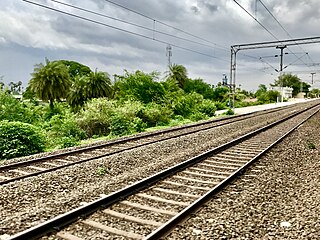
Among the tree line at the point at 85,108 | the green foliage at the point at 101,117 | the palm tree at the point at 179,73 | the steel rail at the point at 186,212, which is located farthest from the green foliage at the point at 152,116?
the palm tree at the point at 179,73

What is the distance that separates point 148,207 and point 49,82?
2610 centimetres

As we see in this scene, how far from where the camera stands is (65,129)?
18.1m

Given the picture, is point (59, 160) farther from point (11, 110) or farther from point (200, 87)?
point (200, 87)

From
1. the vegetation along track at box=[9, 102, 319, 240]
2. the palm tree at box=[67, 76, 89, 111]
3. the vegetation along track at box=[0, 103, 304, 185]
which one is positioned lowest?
the vegetation along track at box=[9, 102, 319, 240]

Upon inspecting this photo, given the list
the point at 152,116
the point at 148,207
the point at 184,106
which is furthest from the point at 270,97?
the point at 148,207

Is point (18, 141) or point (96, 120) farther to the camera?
point (96, 120)

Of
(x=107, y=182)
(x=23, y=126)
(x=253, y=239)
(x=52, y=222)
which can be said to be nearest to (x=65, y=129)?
(x=23, y=126)

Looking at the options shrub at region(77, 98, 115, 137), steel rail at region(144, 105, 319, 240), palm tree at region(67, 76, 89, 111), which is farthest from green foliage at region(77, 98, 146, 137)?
steel rail at region(144, 105, 319, 240)

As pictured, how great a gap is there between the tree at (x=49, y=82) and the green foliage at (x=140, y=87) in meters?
4.73

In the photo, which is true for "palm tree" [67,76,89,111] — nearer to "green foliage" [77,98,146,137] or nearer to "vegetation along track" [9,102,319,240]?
"green foliage" [77,98,146,137]

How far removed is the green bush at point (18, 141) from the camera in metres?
11.9

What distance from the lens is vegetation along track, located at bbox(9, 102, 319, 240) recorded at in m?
4.98

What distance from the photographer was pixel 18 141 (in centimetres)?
1224

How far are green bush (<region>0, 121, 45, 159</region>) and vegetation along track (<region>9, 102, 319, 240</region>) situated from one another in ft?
20.0
